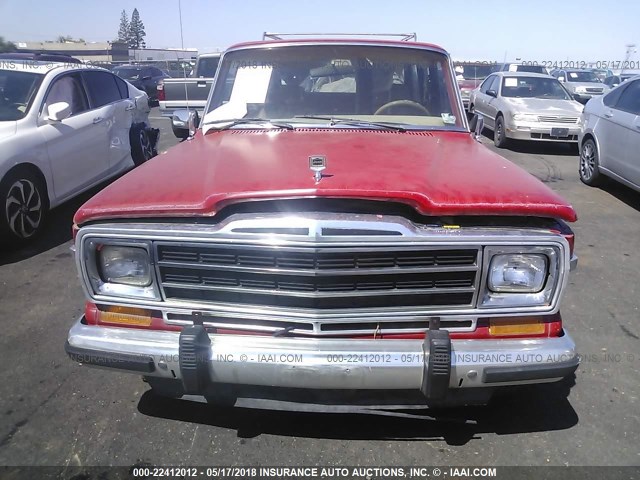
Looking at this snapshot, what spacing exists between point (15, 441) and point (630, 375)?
11.5ft

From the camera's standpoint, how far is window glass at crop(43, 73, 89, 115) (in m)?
5.80

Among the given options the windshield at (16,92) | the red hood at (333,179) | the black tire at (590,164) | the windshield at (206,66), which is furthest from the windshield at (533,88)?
the windshield at (16,92)

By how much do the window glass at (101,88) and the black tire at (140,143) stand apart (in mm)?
570

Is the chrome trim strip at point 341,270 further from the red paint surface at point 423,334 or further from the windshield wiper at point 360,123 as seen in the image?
the windshield wiper at point 360,123

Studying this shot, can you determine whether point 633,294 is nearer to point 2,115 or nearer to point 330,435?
point 330,435

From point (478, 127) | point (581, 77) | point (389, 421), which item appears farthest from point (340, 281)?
point (581, 77)

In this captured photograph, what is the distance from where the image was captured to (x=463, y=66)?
23531 millimetres

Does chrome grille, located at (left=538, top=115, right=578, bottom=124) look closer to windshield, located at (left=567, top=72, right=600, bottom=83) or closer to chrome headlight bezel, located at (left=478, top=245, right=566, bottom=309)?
chrome headlight bezel, located at (left=478, top=245, right=566, bottom=309)

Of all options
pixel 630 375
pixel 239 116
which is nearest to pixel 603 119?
pixel 630 375

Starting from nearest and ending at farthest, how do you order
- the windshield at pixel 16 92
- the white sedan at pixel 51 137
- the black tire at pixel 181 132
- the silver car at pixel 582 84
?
the black tire at pixel 181 132
the white sedan at pixel 51 137
the windshield at pixel 16 92
the silver car at pixel 582 84

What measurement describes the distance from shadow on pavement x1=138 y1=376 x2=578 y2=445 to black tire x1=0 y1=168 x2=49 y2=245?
300 cm

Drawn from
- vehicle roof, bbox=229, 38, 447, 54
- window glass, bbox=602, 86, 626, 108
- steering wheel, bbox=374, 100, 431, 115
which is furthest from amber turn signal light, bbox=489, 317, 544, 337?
window glass, bbox=602, 86, 626, 108

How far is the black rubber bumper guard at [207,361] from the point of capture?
212 centimetres

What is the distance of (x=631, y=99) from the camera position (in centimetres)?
700
